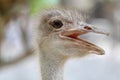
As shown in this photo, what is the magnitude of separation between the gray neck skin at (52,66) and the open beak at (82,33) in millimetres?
134

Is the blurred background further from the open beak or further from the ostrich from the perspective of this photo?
the open beak

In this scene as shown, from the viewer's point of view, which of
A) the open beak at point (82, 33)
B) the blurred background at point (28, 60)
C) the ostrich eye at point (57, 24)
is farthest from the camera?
the blurred background at point (28, 60)

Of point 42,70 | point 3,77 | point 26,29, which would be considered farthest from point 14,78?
point 42,70

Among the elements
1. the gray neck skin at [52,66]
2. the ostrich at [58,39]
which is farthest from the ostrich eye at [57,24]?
the gray neck skin at [52,66]

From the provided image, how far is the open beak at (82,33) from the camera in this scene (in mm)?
2688

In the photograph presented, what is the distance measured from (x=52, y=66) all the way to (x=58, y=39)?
18 centimetres

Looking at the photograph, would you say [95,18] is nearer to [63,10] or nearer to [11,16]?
[11,16]

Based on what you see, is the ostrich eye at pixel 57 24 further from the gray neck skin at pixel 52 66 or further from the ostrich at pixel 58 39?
the gray neck skin at pixel 52 66

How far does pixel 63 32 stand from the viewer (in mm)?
2844

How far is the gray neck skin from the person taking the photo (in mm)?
2895

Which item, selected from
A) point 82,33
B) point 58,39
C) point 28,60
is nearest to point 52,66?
point 58,39

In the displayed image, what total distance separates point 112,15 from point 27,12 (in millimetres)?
3096

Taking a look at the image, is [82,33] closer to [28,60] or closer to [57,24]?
[57,24]

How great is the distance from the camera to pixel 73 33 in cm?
281
